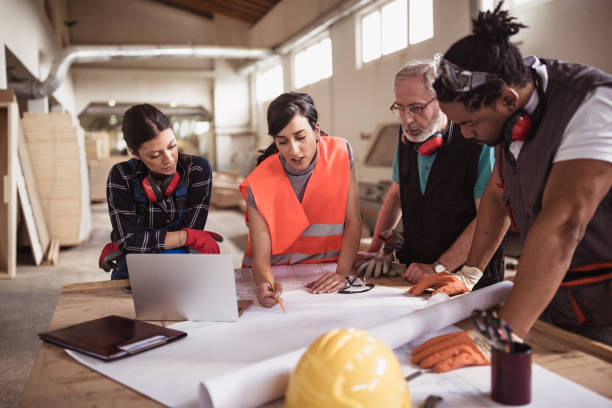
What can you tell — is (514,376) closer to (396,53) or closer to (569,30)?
(569,30)

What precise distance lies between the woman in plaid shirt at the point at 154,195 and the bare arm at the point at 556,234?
146cm

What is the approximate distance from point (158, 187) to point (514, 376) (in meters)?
1.70

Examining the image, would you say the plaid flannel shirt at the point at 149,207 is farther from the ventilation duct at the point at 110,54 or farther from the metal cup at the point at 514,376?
the ventilation duct at the point at 110,54

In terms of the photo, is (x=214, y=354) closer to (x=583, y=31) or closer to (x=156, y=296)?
(x=156, y=296)

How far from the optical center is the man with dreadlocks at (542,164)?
103 centimetres

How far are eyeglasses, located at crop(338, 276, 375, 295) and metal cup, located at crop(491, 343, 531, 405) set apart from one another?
80 cm

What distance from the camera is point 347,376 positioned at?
0.77m

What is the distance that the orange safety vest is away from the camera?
75.7 inches

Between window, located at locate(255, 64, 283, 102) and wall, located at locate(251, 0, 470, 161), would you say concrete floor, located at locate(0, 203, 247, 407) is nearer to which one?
wall, located at locate(251, 0, 470, 161)

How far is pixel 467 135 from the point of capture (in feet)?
4.21

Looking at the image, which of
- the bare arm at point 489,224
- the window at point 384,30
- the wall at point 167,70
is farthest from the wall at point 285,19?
the bare arm at point 489,224

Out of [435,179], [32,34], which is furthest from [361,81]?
[435,179]

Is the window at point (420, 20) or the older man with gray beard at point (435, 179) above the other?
the window at point (420, 20)

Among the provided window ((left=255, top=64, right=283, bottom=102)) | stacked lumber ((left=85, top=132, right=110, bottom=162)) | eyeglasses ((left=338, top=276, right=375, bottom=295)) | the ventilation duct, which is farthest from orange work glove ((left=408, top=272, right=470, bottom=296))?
window ((left=255, top=64, right=283, bottom=102))
